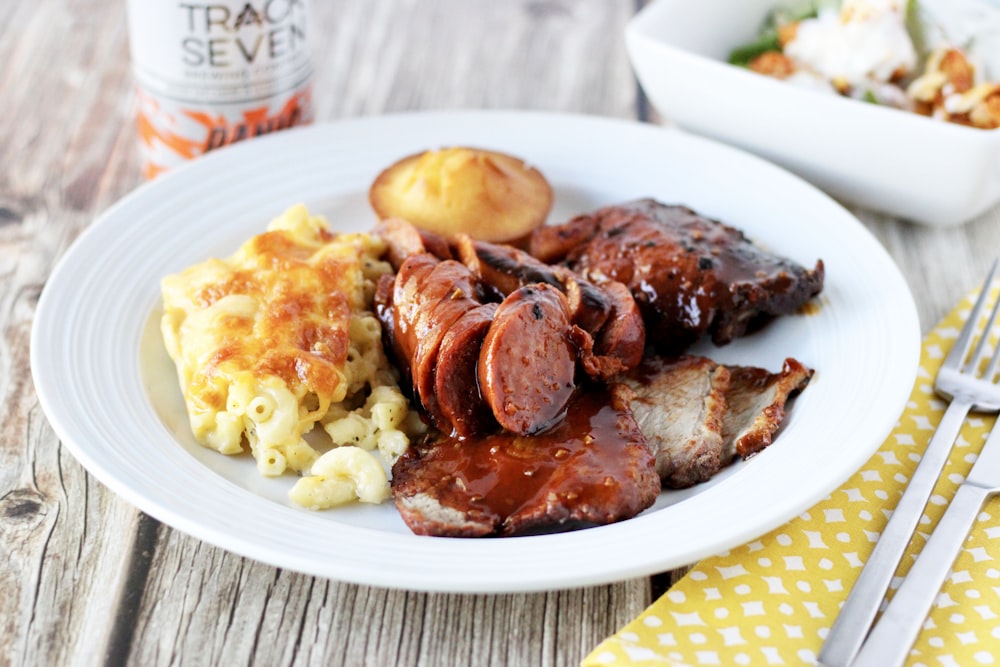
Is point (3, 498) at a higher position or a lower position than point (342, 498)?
lower

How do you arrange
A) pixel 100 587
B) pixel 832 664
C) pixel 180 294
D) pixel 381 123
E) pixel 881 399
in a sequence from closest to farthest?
pixel 832 664 < pixel 100 587 < pixel 881 399 < pixel 180 294 < pixel 381 123

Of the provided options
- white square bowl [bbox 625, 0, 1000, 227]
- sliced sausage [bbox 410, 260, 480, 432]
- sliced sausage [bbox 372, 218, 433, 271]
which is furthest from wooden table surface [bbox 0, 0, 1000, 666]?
sliced sausage [bbox 372, 218, 433, 271]

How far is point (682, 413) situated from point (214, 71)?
8.43 ft

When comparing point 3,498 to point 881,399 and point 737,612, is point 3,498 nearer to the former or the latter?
point 737,612

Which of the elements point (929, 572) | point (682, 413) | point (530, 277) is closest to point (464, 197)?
point (530, 277)

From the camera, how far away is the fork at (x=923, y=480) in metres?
2.69

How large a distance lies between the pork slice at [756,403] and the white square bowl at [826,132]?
149 centimetres

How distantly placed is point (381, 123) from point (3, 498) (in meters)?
2.35

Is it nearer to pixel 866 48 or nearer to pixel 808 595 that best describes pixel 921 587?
pixel 808 595

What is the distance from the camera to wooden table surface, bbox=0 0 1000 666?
9.52 ft

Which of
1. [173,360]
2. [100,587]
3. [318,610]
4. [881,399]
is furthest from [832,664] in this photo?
[173,360]

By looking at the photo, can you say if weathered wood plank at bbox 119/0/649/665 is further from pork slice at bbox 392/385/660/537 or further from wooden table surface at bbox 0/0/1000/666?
pork slice at bbox 392/385/660/537

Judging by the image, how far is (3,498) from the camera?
3.39 meters

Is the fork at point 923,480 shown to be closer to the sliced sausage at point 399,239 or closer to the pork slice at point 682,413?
the pork slice at point 682,413
